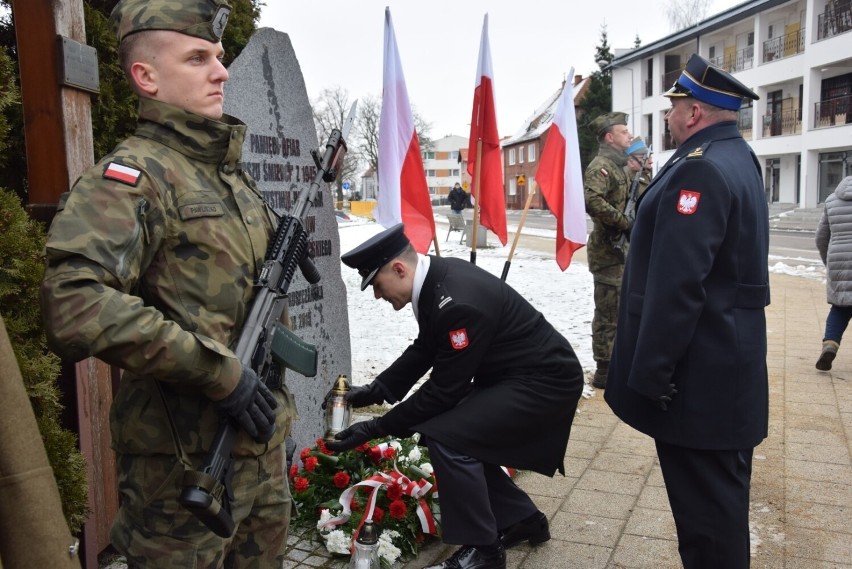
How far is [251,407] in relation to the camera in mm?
1907

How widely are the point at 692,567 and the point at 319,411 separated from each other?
100.0 inches

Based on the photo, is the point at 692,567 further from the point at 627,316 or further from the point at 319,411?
the point at 319,411

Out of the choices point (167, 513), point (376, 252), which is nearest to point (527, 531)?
point (376, 252)

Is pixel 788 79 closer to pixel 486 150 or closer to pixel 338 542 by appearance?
pixel 486 150

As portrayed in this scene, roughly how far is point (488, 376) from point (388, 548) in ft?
3.00

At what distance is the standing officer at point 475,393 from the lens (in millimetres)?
3244

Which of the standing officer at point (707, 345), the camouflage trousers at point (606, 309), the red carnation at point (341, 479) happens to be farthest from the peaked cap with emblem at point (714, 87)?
the camouflage trousers at point (606, 309)

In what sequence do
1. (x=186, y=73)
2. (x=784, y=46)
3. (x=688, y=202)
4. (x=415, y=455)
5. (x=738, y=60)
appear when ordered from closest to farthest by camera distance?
(x=186, y=73), (x=688, y=202), (x=415, y=455), (x=784, y=46), (x=738, y=60)

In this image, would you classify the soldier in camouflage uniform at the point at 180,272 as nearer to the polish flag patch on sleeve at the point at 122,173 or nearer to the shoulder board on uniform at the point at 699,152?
the polish flag patch on sleeve at the point at 122,173

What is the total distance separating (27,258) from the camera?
108 inches

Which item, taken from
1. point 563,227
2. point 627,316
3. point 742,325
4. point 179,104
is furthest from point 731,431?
point 563,227

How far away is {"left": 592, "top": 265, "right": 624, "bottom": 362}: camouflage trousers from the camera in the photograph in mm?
6453

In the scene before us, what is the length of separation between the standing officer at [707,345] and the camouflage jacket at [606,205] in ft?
11.2

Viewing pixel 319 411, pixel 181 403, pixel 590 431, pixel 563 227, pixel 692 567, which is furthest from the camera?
pixel 563 227
